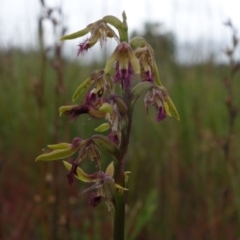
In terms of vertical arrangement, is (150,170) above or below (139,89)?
below

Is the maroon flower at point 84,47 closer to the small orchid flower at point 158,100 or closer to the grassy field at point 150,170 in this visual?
the small orchid flower at point 158,100

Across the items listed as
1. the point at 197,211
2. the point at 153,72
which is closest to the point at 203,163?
the point at 197,211

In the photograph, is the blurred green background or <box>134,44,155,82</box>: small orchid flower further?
the blurred green background

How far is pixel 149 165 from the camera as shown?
3635mm

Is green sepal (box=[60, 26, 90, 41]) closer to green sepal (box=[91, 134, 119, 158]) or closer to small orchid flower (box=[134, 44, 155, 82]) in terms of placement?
small orchid flower (box=[134, 44, 155, 82])

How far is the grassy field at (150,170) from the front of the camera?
2605 millimetres

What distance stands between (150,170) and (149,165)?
0.20 feet

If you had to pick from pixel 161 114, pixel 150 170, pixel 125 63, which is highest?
pixel 125 63

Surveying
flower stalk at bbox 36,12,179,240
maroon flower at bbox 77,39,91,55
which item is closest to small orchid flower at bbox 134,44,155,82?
flower stalk at bbox 36,12,179,240

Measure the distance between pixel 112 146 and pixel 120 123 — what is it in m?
0.05

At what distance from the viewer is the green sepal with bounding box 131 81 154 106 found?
94 cm

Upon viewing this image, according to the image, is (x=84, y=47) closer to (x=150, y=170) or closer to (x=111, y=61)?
(x=111, y=61)

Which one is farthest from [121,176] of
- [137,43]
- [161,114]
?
[137,43]

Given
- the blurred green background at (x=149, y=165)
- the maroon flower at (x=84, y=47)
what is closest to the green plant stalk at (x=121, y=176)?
the maroon flower at (x=84, y=47)
